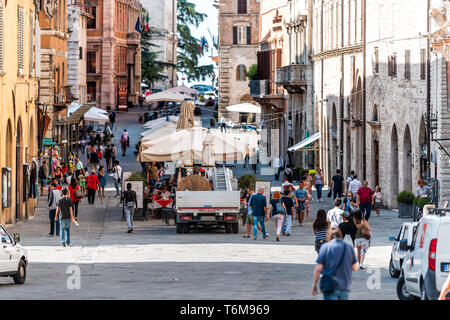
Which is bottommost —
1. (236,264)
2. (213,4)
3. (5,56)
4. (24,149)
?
(236,264)

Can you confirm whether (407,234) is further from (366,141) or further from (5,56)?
(366,141)

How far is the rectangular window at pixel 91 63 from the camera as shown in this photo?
106438mm

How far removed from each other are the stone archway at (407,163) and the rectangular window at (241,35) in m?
61.8

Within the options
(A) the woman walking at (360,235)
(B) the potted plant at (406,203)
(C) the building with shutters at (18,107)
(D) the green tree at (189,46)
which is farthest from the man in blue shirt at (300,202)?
(D) the green tree at (189,46)

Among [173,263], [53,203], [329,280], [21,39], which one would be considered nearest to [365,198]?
[53,203]

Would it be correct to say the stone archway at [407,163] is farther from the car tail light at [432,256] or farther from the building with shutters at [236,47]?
the building with shutters at [236,47]

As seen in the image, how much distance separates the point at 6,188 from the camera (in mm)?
37406

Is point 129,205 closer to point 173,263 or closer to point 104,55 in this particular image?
point 173,263

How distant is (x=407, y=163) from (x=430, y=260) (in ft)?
85.9

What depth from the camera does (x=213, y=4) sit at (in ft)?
376

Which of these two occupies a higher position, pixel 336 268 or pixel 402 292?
pixel 336 268

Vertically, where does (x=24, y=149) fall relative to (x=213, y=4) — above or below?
below
